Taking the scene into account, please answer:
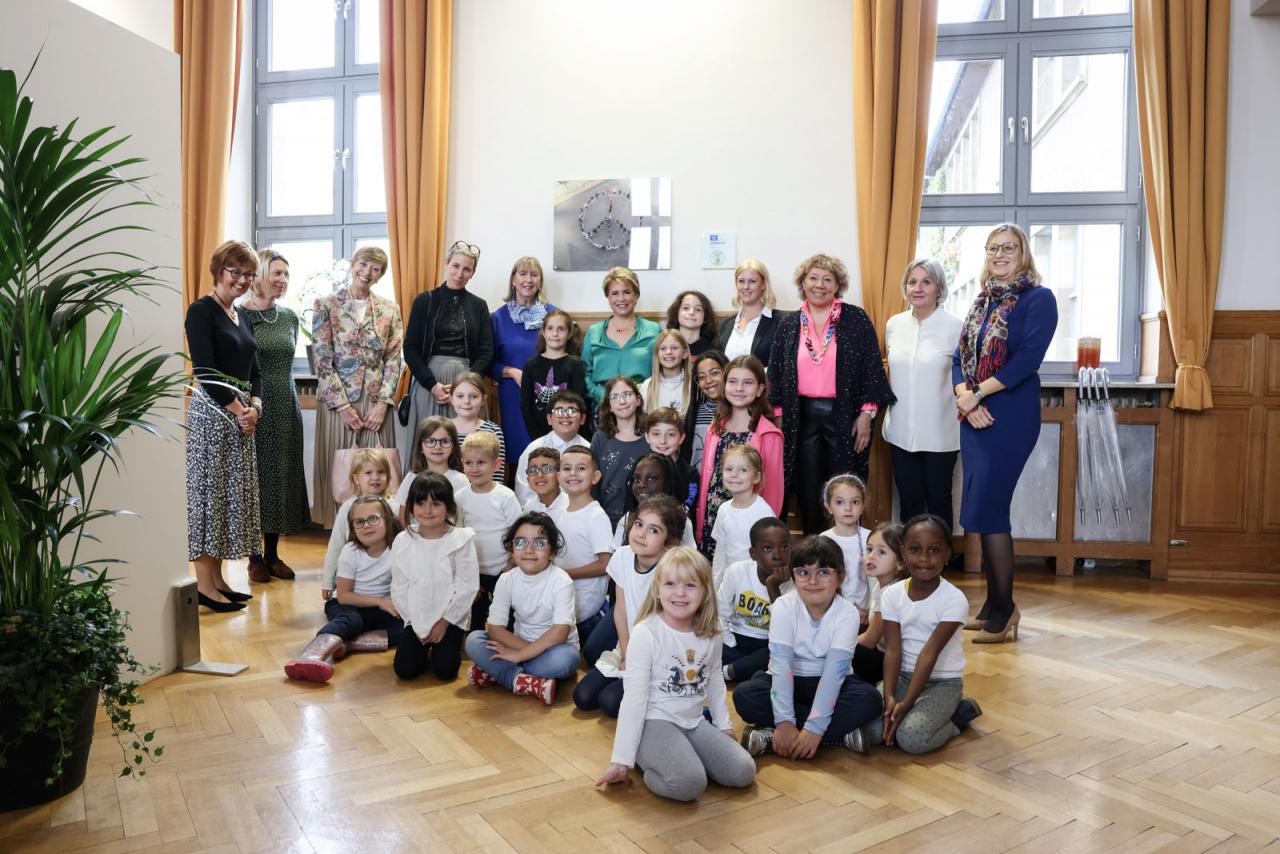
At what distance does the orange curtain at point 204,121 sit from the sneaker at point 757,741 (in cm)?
455

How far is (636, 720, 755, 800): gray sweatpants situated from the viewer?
7.23ft

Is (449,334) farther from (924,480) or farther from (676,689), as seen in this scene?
(676,689)

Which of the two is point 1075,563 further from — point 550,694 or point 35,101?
point 35,101

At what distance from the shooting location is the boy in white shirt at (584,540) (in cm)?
337

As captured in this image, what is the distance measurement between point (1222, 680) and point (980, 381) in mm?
1294

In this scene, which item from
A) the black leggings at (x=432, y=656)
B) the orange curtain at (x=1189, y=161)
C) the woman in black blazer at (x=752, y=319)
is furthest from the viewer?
the orange curtain at (x=1189, y=161)

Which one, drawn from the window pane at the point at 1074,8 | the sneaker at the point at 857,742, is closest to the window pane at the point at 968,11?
the window pane at the point at 1074,8

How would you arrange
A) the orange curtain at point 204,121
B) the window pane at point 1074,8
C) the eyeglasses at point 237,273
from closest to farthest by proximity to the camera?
the eyeglasses at point 237,273, the window pane at point 1074,8, the orange curtain at point 204,121

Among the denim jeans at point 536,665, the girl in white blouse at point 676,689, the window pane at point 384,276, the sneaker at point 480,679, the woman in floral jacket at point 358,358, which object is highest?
the window pane at point 384,276

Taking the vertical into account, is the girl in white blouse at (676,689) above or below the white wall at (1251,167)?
below

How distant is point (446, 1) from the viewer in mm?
5430

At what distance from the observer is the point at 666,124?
17.5 feet

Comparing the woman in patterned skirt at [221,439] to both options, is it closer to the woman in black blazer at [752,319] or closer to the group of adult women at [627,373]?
the group of adult women at [627,373]

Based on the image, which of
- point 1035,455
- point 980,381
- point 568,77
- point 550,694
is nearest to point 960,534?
point 1035,455
